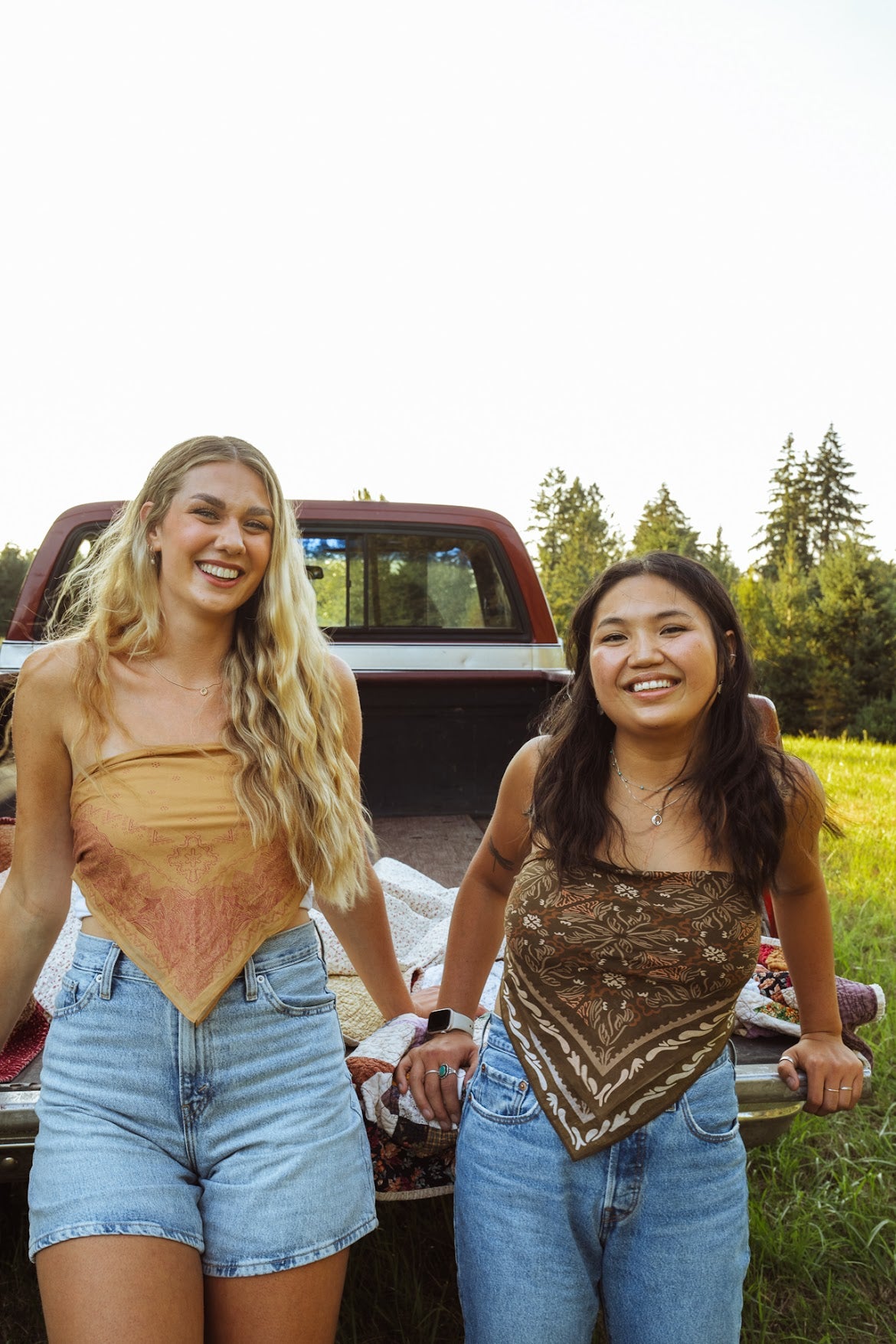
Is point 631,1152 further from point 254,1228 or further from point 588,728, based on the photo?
point 588,728

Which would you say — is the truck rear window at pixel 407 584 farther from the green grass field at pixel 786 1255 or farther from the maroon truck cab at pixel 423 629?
the green grass field at pixel 786 1255

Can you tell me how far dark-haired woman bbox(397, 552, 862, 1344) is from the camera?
4.85 ft

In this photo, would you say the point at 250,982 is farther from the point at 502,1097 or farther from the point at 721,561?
the point at 721,561

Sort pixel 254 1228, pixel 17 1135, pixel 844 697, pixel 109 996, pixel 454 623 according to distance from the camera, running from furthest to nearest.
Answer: pixel 844 697, pixel 454 623, pixel 17 1135, pixel 109 996, pixel 254 1228

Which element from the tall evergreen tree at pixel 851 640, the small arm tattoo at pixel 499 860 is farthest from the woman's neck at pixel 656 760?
the tall evergreen tree at pixel 851 640

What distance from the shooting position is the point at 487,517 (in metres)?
4.61

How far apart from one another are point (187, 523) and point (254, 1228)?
117 cm

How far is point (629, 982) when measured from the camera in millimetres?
1589

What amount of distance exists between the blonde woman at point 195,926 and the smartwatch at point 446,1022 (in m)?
0.14

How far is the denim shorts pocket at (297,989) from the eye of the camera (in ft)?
5.28

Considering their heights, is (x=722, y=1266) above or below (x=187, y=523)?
→ below

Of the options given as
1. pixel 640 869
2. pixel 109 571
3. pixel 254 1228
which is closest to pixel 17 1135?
pixel 254 1228

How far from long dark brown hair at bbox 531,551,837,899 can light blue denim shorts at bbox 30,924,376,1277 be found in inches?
21.9

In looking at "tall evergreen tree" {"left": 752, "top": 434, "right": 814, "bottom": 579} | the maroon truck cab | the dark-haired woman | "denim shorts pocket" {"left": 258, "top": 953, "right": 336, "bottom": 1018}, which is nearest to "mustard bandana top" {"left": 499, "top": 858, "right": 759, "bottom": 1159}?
the dark-haired woman
